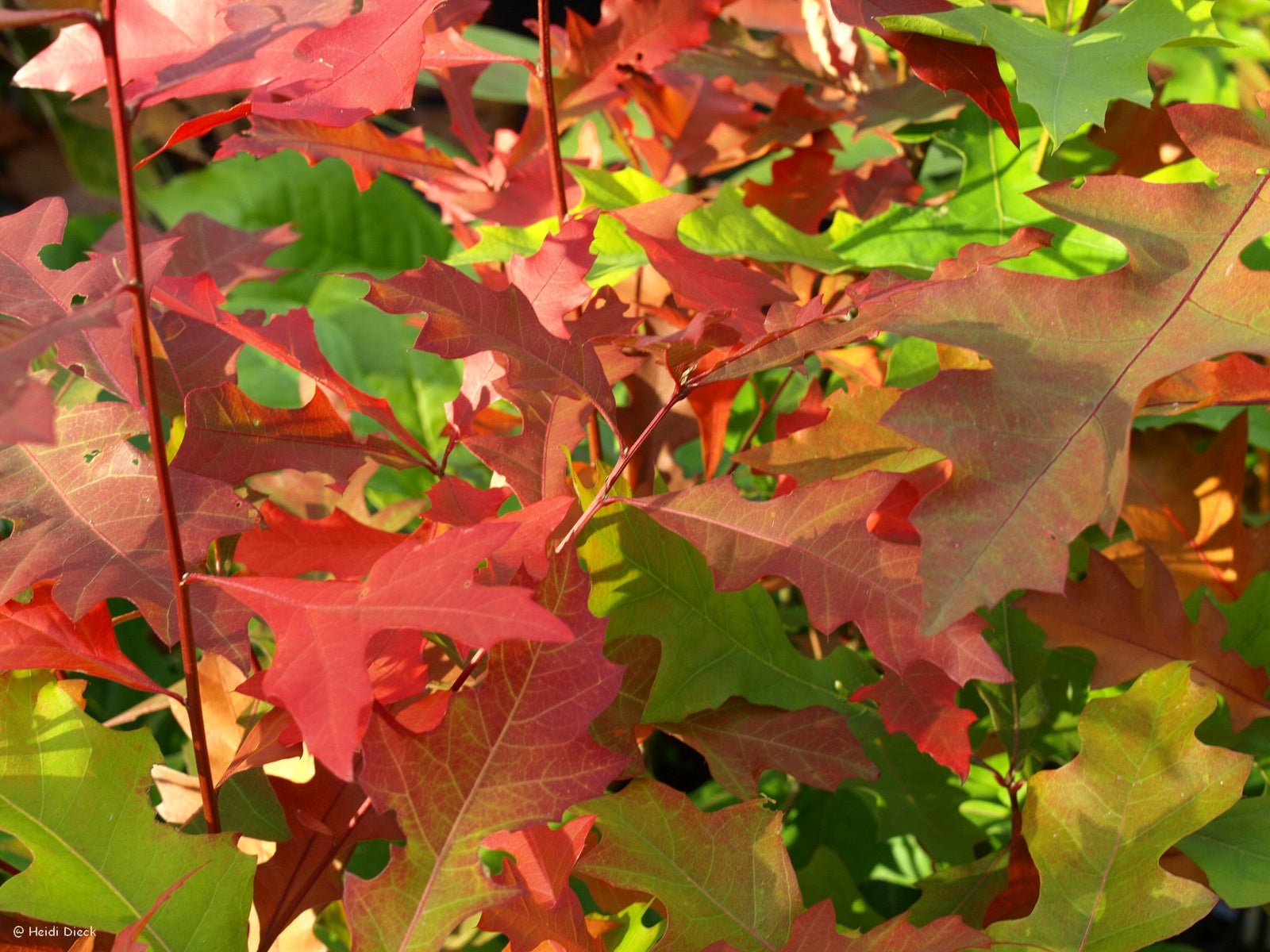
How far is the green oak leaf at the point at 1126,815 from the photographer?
44 cm

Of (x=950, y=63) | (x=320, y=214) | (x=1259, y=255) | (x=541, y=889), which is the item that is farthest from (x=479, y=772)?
(x=320, y=214)

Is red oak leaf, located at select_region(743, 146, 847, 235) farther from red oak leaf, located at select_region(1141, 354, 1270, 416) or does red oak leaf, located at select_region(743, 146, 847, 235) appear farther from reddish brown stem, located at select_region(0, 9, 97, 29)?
reddish brown stem, located at select_region(0, 9, 97, 29)

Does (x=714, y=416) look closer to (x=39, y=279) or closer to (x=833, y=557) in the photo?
(x=833, y=557)

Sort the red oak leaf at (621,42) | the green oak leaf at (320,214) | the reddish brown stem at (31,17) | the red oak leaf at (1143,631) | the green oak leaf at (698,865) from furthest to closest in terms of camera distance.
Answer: the green oak leaf at (320,214) → the red oak leaf at (621,42) → the red oak leaf at (1143,631) → the green oak leaf at (698,865) → the reddish brown stem at (31,17)

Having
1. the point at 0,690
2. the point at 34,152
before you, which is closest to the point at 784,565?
the point at 0,690

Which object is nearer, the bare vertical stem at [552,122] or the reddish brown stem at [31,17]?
the reddish brown stem at [31,17]

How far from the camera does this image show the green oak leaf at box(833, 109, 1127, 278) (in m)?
0.62

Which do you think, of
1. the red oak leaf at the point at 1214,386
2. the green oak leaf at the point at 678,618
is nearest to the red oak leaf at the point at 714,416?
the green oak leaf at the point at 678,618

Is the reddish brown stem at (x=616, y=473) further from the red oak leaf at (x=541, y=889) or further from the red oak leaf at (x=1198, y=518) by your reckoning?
the red oak leaf at (x=1198, y=518)

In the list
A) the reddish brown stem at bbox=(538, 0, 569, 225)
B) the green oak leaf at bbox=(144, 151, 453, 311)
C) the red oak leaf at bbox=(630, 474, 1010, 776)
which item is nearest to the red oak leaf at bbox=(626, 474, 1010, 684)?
the red oak leaf at bbox=(630, 474, 1010, 776)

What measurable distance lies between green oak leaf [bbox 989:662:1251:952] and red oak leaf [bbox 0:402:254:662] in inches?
13.2

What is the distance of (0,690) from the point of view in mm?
451

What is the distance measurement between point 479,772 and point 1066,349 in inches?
10.3

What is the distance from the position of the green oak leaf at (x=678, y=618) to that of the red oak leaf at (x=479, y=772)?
89 mm
